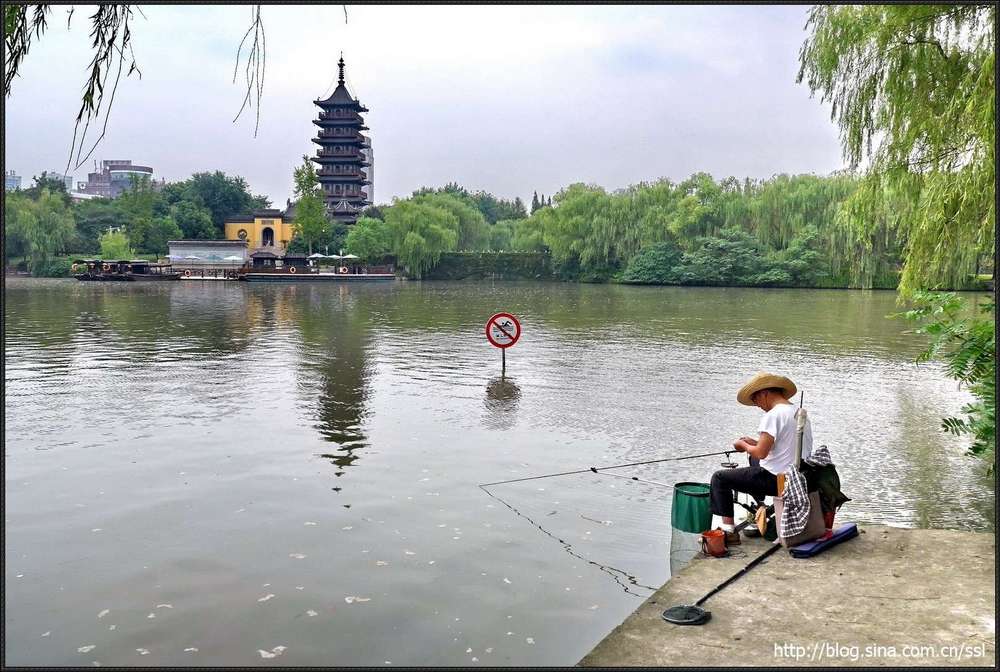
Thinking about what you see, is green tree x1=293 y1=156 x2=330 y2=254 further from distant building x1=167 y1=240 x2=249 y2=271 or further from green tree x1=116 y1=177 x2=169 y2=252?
green tree x1=116 y1=177 x2=169 y2=252

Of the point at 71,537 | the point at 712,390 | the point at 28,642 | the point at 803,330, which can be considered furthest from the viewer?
the point at 803,330

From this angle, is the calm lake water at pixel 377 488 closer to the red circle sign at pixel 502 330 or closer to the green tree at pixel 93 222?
the red circle sign at pixel 502 330

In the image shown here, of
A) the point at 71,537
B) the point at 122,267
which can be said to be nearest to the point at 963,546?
the point at 71,537

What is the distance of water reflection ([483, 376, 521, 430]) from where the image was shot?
1060cm

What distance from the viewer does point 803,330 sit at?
24.2 meters

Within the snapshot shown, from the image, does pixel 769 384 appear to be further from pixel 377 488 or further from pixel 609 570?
pixel 377 488

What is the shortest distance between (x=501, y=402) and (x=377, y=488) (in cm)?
469

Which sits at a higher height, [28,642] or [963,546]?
[963,546]

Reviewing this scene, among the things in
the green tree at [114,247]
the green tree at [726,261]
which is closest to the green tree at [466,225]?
the green tree at [114,247]

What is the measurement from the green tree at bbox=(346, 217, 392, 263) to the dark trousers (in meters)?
66.1

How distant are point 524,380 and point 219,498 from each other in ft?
24.6

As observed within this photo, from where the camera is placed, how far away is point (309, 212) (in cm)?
7606

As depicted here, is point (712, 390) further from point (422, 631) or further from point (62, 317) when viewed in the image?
point (62, 317)

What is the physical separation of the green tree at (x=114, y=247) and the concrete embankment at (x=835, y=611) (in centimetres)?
8039
